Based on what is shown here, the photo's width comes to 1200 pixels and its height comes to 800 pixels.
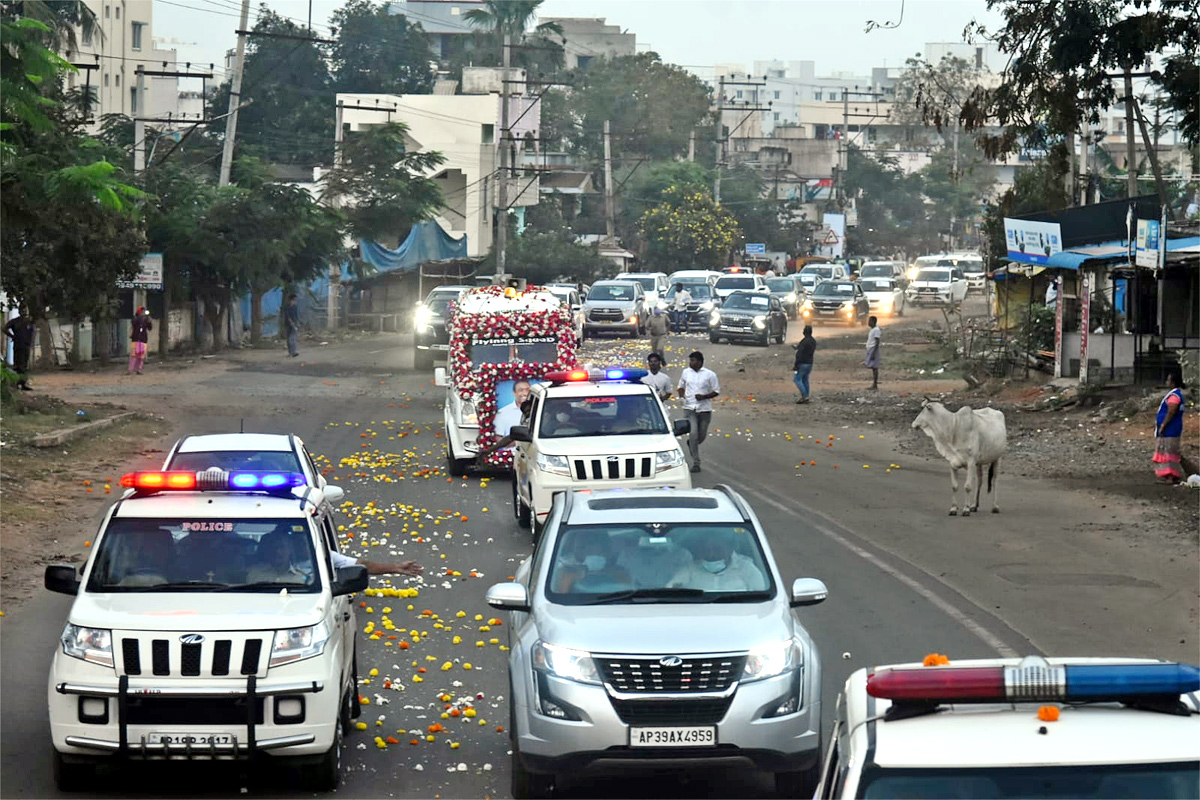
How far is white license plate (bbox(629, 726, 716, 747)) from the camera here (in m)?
9.02

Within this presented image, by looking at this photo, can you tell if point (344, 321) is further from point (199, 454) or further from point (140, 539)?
point (140, 539)

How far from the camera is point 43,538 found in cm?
1911

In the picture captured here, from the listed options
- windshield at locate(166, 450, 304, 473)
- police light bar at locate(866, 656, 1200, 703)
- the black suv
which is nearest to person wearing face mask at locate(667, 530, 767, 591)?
police light bar at locate(866, 656, 1200, 703)

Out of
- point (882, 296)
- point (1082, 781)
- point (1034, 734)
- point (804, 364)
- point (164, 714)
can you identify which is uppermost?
point (882, 296)

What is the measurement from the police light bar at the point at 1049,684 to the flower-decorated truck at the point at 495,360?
58.6 feet

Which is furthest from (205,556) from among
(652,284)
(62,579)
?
(652,284)

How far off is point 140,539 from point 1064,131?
63.1 ft

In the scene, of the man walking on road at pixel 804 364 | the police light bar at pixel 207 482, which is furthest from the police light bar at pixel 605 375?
the man walking on road at pixel 804 364

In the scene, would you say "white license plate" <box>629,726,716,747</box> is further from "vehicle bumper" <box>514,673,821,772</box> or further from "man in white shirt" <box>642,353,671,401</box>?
"man in white shirt" <box>642,353,671,401</box>

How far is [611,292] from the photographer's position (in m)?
57.3

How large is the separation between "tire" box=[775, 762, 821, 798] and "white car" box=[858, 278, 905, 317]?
60963 mm

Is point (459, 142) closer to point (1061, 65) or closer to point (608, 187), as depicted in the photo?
point (608, 187)

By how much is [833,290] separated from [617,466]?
159ft

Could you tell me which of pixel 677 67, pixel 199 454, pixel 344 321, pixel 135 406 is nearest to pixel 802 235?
pixel 677 67
